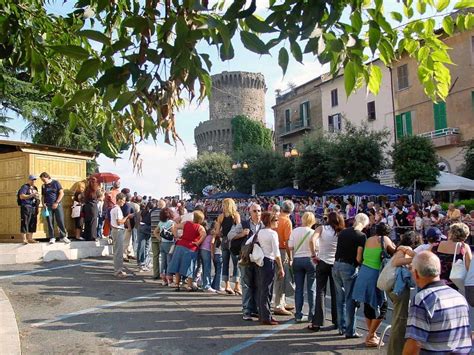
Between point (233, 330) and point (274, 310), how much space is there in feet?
4.26

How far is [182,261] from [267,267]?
2.47 m

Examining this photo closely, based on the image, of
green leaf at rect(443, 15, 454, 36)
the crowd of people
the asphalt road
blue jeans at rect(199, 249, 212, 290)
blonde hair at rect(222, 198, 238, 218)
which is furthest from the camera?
blue jeans at rect(199, 249, 212, 290)

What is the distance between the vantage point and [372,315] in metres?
5.89

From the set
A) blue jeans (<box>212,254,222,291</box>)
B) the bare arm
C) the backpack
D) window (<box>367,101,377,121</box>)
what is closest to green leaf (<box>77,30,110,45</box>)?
the bare arm

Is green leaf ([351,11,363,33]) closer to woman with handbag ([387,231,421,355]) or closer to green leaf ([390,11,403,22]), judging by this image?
green leaf ([390,11,403,22])

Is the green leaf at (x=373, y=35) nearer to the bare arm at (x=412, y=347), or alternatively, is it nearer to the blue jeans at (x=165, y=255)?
the bare arm at (x=412, y=347)

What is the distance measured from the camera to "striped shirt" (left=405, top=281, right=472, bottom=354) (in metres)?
3.28

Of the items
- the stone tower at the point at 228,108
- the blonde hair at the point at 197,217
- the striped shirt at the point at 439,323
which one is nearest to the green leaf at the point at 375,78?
the striped shirt at the point at 439,323

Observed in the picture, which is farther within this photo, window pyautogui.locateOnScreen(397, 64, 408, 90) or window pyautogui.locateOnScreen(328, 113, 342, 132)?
window pyautogui.locateOnScreen(328, 113, 342, 132)

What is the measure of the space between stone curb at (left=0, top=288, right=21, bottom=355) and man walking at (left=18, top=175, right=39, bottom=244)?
14.7 ft

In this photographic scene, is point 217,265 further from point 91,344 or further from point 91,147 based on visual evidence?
point 91,147

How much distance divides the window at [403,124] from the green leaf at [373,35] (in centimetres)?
2994

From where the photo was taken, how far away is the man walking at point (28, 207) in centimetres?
1047


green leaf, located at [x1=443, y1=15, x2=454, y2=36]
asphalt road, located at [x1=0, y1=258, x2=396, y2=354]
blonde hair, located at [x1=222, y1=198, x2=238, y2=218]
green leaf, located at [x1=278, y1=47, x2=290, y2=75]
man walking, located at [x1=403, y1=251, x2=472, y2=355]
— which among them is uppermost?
green leaf, located at [x1=443, y1=15, x2=454, y2=36]
